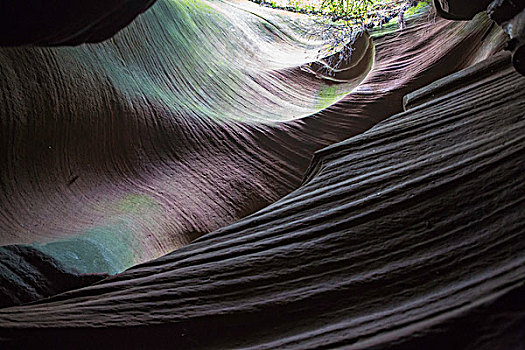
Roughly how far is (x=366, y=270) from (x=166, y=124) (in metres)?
2.47

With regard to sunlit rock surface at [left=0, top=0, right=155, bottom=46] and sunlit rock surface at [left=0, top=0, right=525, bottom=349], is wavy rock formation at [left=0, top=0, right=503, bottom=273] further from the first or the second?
sunlit rock surface at [left=0, top=0, right=155, bottom=46]

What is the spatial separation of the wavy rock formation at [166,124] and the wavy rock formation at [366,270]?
0.85m

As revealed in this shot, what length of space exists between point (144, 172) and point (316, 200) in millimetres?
1923

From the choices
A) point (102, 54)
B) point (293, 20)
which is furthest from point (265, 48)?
point (102, 54)

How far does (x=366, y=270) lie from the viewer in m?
1.22

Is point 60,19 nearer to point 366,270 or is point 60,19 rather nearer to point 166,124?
point 366,270

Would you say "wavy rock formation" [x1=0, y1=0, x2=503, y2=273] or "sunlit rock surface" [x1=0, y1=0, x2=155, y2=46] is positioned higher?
"wavy rock formation" [x1=0, y1=0, x2=503, y2=273]

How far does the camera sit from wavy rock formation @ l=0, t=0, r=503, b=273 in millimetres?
2598

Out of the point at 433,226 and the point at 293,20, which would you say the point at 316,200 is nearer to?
the point at 433,226

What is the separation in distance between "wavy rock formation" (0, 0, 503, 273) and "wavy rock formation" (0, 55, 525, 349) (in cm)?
85

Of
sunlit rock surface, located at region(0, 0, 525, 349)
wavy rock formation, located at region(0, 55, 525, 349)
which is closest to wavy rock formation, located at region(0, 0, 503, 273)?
sunlit rock surface, located at region(0, 0, 525, 349)

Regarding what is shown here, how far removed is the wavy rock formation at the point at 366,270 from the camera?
97cm

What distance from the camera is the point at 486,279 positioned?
3.23 ft

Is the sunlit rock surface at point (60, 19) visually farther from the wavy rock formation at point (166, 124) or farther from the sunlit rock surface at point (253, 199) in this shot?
the wavy rock formation at point (166, 124)
